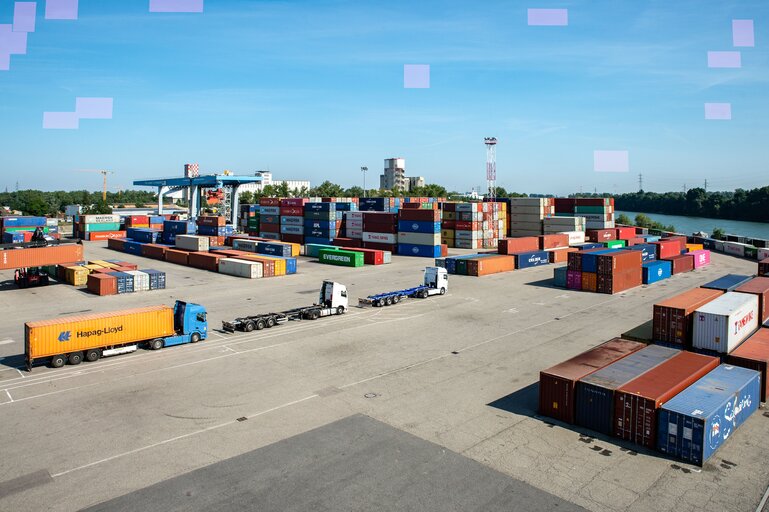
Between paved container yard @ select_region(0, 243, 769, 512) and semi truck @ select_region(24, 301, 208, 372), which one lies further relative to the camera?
semi truck @ select_region(24, 301, 208, 372)

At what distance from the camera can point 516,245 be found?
66.4 meters

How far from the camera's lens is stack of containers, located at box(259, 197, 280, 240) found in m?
92.8

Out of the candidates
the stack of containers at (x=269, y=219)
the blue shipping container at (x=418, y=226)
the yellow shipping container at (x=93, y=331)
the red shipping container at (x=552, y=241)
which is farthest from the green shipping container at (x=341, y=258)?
the yellow shipping container at (x=93, y=331)

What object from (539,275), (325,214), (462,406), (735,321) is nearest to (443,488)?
(462,406)

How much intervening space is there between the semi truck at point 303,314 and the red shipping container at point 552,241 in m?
40.1

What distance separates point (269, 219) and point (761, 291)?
77.3m

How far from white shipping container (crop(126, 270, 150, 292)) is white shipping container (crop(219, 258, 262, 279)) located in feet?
34.0

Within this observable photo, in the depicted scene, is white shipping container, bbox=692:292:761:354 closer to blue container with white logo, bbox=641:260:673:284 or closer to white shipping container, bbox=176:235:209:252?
blue container with white logo, bbox=641:260:673:284

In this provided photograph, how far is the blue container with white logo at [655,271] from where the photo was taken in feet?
173

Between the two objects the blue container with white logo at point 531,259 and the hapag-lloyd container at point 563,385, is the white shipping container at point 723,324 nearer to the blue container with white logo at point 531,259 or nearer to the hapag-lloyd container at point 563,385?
the hapag-lloyd container at point 563,385

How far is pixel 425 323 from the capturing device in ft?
120

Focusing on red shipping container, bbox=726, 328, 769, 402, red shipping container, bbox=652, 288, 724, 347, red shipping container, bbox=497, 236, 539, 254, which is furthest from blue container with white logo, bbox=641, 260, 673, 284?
red shipping container, bbox=726, 328, 769, 402

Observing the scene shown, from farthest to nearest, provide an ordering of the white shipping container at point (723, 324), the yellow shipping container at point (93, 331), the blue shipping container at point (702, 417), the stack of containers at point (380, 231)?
the stack of containers at point (380, 231) < the yellow shipping container at point (93, 331) < the white shipping container at point (723, 324) < the blue shipping container at point (702, 417)

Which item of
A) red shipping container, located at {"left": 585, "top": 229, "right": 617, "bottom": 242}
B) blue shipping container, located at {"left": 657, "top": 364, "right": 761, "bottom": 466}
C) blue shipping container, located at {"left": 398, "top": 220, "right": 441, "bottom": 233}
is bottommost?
blue shipping container, located at {"left": 657, "top": 364, "right": 761, "bottom": 466}
